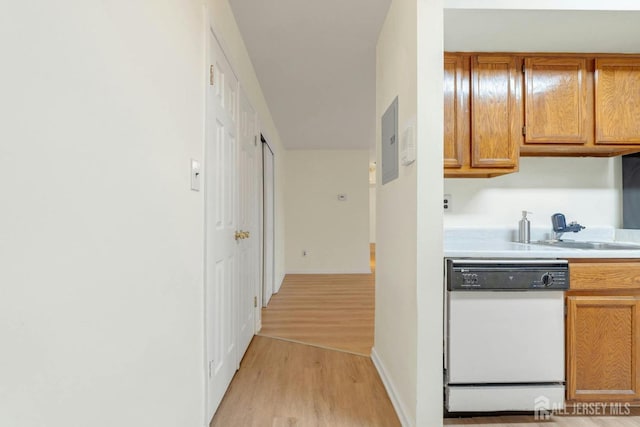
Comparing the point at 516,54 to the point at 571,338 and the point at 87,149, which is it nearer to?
the point at 571,338

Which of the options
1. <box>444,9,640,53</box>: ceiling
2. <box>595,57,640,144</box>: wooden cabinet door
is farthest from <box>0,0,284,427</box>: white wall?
<box>595,57,640,144</box>: wooden cabinet door

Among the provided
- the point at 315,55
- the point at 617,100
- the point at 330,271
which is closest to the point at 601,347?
the point at 617,100

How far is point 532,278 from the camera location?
66.9 inches

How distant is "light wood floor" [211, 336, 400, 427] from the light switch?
3.91 ft

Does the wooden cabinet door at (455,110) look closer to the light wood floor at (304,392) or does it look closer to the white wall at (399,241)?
the white wall at (399,241)

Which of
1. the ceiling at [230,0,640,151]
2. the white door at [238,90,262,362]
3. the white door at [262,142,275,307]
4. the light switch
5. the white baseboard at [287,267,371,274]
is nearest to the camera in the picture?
the light switch

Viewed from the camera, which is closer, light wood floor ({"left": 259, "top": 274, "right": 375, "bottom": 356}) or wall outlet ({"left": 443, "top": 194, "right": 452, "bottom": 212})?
wall outlet ({"left": 443, "top": 194, "right": 452, "bottom": 212})

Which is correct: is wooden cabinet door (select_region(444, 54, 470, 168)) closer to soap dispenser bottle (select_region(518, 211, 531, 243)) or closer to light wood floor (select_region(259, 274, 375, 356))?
soap dispenser bottle (select_region(518, 211, 531, 243))

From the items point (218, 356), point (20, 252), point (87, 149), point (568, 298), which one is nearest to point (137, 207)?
point (87, 149)

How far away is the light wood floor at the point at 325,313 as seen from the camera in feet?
9.70

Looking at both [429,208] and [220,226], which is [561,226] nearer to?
[429,208]

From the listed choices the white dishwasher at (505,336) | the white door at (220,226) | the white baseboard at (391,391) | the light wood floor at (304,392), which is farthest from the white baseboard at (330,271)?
the white dishwasher at (505,336)

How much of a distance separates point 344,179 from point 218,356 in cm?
492

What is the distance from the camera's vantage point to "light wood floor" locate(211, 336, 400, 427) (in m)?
1.78
